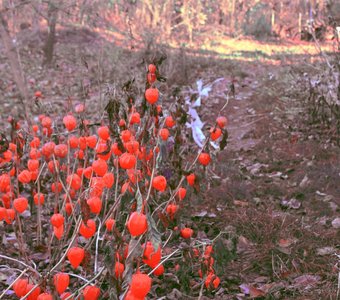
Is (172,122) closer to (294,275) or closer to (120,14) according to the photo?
(294,275)

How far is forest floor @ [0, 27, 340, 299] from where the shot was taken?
10.3 ft

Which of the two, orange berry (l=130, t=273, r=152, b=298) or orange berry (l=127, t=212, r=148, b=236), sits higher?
orange berry (l=127, t=212, r=148, b=236)

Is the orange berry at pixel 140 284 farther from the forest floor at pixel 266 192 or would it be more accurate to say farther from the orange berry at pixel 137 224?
the forest floor at pixel 266 192

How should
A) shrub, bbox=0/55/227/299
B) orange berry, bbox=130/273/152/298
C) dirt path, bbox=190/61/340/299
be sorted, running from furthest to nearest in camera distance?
dirt path, bbox=190/61/340/299, shrub, bbox=0/55/227/299, orange berry, bbox=130/273/152/298

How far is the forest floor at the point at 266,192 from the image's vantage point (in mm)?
3150

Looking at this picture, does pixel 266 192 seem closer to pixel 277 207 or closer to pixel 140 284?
pixel 277 207

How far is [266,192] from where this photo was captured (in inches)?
181

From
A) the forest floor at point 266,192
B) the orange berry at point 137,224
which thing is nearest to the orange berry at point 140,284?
the orange berry at point 137,224

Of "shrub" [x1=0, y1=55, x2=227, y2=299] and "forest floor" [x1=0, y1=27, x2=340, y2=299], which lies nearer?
"shrub" [x1=0, y1=55, x2=227, y2=299]

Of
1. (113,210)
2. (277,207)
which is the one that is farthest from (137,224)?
(277,207)

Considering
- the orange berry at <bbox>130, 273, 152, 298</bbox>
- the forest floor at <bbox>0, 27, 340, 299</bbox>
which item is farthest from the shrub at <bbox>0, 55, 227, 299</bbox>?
the forest floor at <bbox>0, 27, 340, 299</bbox>

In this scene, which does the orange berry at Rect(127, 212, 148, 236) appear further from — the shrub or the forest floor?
the forest floor

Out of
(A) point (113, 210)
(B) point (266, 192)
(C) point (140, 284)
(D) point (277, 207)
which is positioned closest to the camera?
(C) point (140, 284)

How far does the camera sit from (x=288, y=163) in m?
5.34
